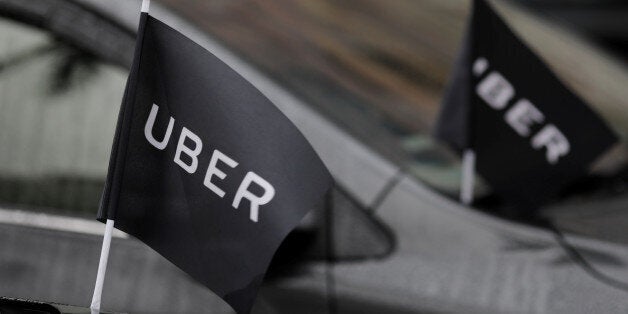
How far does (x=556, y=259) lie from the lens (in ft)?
7.22

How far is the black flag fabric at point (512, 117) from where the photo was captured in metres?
2.57

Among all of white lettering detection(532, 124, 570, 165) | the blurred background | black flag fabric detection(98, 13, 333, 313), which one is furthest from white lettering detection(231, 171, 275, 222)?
white lettering detection(532, 124, 570, 165)

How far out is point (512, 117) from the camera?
8.59 feet

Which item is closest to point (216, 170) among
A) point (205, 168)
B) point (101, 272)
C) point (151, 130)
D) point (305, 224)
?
point (205, 168)

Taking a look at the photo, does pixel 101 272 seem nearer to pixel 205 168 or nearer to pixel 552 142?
pixel 205 168

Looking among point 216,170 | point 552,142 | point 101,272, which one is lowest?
point 552,142

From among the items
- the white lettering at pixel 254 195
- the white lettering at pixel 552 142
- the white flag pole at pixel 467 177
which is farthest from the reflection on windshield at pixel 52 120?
the white lettering at pixel 552 142

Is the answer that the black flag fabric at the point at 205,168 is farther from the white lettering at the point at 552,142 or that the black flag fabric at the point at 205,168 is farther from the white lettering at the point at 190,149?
the white lettering at the point at 552,142

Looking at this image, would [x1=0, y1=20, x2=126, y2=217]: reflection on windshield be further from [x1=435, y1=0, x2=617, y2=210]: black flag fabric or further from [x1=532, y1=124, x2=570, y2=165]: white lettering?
[x1=532, y1=124, x2=570, y2=165]: white lettering

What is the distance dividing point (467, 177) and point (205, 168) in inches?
32.1

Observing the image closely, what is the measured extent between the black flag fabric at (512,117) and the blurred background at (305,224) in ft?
0.23

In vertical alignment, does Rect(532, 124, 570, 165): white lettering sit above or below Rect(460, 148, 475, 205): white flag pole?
below

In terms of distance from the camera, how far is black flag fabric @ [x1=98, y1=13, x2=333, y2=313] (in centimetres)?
182

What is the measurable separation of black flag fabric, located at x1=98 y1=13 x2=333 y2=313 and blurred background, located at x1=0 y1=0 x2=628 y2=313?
30cm
